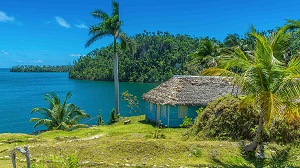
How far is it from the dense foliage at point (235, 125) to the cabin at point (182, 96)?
853 centimetres

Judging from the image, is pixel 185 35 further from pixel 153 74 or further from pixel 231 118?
pixel 231 118

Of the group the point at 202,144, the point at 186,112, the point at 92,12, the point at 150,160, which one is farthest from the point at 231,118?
the point at 92,12

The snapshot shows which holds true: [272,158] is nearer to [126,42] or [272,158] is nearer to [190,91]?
[190,91]

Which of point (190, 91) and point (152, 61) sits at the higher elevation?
point (152, 61)

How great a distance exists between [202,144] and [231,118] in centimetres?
325

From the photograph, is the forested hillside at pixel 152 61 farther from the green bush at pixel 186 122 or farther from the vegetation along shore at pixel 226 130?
the vegetation along shore at pixel 226 130

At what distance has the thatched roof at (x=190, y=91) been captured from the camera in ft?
83.3

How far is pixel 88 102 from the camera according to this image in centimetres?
6506

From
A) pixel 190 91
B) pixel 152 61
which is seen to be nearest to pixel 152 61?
pixel 152 61

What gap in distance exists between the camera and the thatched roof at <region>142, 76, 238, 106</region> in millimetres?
25391

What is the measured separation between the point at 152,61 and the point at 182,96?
93.3m

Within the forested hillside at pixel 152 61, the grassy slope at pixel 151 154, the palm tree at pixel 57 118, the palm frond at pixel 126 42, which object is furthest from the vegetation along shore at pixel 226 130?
the forested hillside at pixel 152 61

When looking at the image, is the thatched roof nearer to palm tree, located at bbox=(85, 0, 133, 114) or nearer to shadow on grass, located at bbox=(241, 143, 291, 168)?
palm tree, located at bbox=(85, 0, 133, 114)

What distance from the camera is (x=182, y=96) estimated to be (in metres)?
25.8
